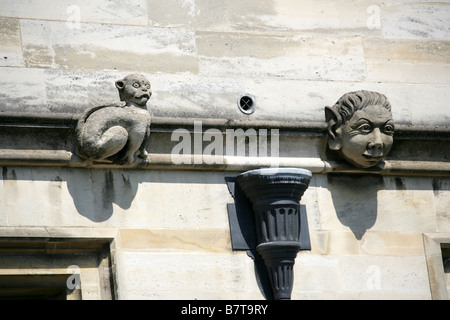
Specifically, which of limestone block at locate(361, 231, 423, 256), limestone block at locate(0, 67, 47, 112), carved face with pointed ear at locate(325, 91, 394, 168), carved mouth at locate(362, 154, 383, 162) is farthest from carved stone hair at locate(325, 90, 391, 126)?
limestone block at locate(0, 67, 47, 112)

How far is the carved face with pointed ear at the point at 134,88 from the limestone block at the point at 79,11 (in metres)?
0.54

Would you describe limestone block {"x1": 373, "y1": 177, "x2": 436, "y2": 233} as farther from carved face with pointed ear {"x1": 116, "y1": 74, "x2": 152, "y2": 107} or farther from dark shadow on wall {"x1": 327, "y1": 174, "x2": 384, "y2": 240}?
carved face with pointed ear {"x1": 116, "y1": 74, "x2": 152, "y2": 107}

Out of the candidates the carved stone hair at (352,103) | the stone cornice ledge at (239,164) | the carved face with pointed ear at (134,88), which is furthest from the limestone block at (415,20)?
the carved face with pointed ear at (134,88)

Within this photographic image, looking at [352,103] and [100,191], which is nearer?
[100,191]

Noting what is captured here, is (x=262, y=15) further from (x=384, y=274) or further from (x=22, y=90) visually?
(x=384, y=274)

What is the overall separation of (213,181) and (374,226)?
1.10 m

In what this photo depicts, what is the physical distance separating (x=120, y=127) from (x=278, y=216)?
1128 millimetres

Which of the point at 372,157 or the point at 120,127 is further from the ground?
the point at 120,127

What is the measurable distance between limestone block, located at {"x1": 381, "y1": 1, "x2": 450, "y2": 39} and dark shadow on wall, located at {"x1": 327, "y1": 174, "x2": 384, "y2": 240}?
1.08 metres

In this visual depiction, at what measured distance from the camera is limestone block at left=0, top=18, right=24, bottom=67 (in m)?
8.41

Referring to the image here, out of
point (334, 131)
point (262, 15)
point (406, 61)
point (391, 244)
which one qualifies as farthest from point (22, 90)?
point (406, 61)

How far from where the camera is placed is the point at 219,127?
339 inches

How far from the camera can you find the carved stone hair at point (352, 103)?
8.80 m
